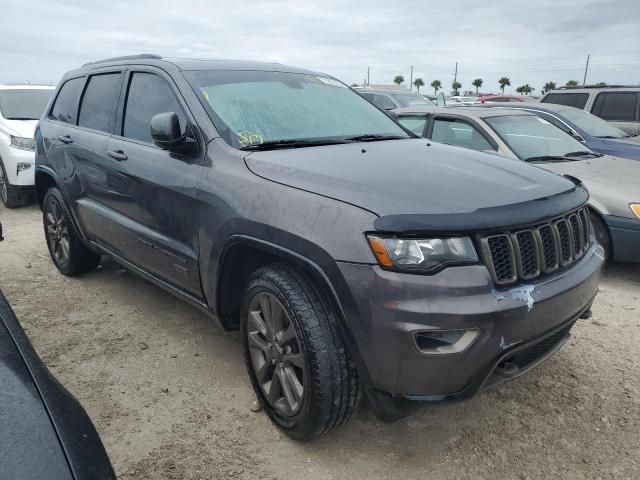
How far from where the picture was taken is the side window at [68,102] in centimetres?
434

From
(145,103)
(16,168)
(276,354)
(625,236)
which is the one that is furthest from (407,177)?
(16,168)

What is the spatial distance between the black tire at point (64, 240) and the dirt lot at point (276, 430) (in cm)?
63

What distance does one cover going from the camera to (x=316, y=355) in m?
2.20

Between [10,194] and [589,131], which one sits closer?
[589,131]

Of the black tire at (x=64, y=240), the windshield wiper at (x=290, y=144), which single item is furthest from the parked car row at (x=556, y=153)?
the black tire at (x=64, y=240)

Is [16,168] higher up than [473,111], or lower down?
lower down

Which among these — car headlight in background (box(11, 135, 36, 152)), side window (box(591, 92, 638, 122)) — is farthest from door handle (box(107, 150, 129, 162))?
side window (box(591, 92, 638, 122))

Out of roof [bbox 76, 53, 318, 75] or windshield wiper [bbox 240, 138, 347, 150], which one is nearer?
windshield wiper [bbox 240, 138, 347, 150]

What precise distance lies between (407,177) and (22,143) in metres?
6.76

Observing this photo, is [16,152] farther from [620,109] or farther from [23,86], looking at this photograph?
[620,109]

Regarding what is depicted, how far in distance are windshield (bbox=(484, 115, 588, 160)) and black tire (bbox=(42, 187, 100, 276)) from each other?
4.00 metres

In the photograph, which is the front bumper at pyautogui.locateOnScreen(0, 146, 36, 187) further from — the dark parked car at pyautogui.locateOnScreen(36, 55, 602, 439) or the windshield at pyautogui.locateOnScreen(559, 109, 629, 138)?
the windshield at pyautogui.locateOnScreen(559, 109, 629, 138)

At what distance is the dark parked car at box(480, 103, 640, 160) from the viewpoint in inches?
266

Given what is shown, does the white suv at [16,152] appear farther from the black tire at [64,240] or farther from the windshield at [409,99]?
the windshield at [409,99]
